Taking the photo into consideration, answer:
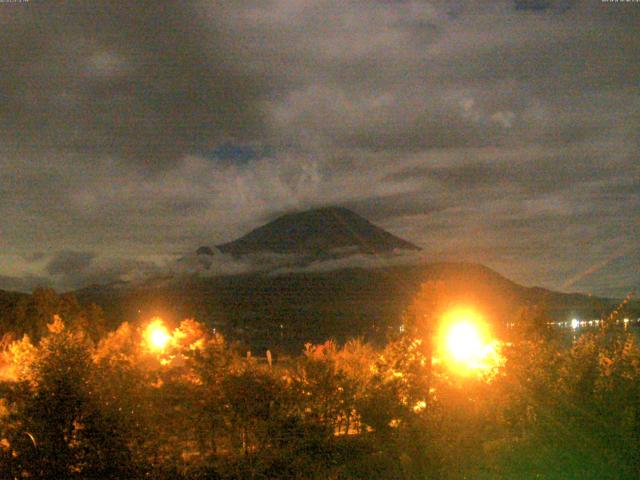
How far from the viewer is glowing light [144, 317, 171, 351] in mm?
26188

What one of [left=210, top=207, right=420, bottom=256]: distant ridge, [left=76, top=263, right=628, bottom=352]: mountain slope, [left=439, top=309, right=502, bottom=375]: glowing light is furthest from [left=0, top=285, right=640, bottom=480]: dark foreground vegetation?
[left=210, top=207, right=420, bottom=256]: distant ridge

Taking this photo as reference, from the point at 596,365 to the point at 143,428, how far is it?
6424 mm

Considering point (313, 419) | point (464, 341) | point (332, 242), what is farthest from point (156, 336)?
point (332, 242)

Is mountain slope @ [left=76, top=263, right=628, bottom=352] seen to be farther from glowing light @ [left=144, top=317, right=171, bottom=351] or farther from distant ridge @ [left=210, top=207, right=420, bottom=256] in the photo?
distant ridge @ [left=210, top=207, right=420, bottom=256]

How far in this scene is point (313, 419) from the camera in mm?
10375

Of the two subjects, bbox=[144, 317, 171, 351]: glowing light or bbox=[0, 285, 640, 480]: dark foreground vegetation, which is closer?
bbox=[0, 285, 640, 480]: dark foreground vegetation

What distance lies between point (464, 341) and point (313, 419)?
5347 millimetres

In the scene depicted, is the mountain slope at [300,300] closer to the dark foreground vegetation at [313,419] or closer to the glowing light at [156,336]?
the glowing light at [156,336]

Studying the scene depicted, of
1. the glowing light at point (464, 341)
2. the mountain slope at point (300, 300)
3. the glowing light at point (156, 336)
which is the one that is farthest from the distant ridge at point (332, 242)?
the glowing light at point (464, 341)

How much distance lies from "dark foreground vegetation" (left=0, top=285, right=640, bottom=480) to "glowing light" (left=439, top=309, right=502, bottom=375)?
2.17 metres

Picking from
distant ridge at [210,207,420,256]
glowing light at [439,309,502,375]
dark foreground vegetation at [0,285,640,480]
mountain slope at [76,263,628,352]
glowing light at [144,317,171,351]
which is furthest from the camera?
distant ridge at [210,207,420,256]

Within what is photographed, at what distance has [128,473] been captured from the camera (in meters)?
8.63

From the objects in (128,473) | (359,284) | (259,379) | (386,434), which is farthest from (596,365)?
(359,284)

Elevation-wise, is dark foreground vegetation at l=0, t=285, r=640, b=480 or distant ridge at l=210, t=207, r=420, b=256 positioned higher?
distant ridge at l=210, t=207, r=420, b=256
